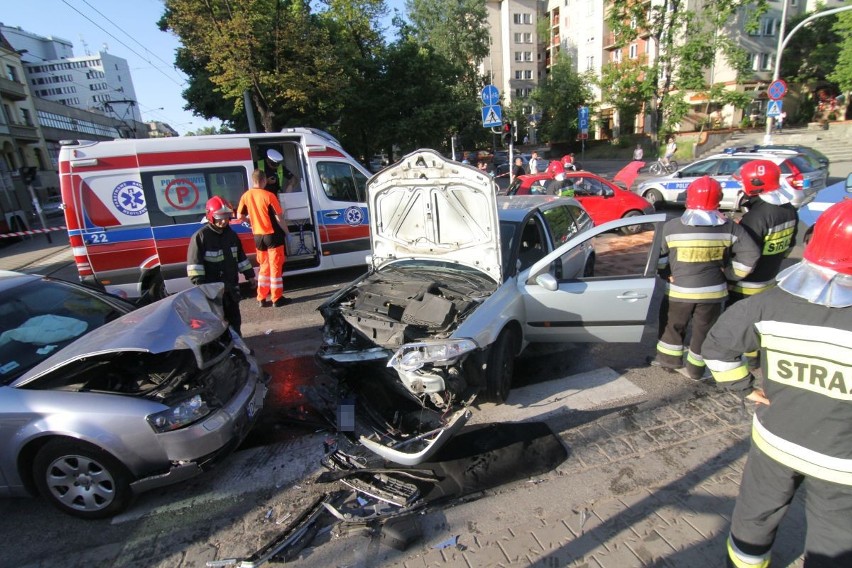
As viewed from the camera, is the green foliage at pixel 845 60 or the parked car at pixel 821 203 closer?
the parked car at pixel 821 203

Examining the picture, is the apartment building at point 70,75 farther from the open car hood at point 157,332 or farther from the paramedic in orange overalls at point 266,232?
the open car hood at point 157,332

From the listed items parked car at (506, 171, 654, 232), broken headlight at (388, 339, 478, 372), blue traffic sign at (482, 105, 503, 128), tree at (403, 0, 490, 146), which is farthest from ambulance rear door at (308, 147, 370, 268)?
tree at (403, 0, 490, 146)

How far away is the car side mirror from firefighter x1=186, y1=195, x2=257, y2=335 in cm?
321

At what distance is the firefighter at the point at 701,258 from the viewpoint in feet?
Answer: 12.6

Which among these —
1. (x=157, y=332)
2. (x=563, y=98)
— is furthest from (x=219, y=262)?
(x=563, y=98)

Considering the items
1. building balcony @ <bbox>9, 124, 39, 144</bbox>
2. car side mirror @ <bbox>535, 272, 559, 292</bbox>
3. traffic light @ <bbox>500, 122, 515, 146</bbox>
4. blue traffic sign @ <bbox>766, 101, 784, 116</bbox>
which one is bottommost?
car side mirror @ <bbox>535, 272, 559, 292</bbox>

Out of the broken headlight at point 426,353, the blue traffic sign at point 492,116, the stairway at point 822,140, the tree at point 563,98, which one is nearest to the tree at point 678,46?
the stairway at point 822,140

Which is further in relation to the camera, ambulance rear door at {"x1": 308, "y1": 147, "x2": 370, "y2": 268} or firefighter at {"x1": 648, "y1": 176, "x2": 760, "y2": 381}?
ambulance rear door at {"x1": 308, "y1": 147, "x2": 370, "y2": 268}

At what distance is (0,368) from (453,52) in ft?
147

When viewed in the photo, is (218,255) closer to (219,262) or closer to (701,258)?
(219,262)

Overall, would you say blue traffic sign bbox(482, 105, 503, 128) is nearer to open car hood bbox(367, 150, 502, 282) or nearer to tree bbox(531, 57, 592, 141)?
open car hood bbox(367, 150, 502, 282)

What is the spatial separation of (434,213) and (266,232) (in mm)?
3312

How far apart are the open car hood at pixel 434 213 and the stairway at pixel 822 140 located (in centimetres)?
2590

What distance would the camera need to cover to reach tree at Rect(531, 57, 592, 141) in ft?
133
